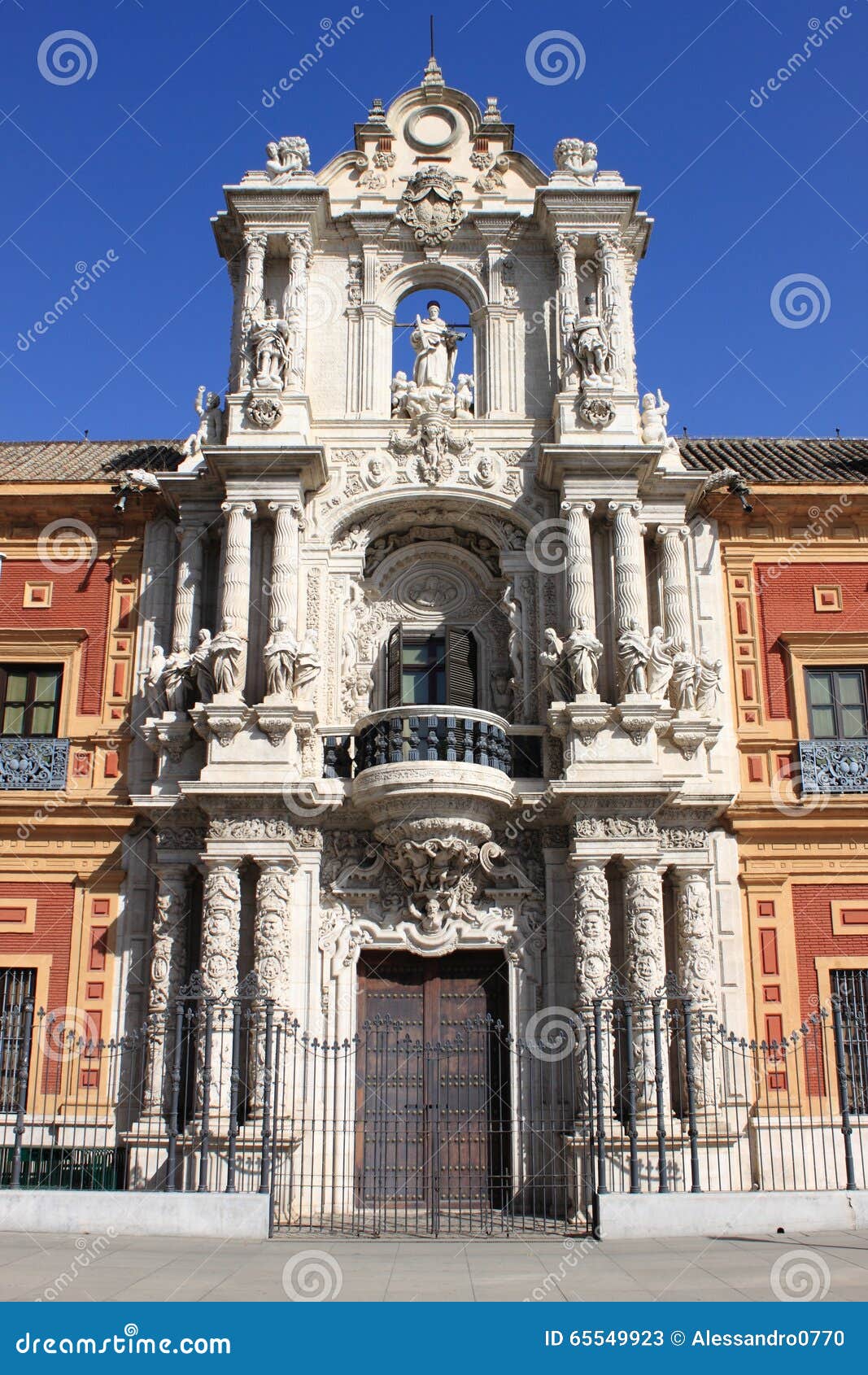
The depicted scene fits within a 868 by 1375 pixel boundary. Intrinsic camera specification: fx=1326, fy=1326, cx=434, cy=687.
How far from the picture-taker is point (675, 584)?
64.8ft

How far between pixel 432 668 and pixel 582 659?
2.85m

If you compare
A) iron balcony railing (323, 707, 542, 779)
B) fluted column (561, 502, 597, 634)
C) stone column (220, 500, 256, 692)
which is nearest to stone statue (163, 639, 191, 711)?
stone column (220, 500, 256, 692)

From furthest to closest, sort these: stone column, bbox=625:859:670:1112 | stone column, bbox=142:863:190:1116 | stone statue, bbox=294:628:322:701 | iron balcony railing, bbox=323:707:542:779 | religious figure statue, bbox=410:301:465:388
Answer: religious figure statue, bbox=410:301:465:388, stone statue, bbox=294:628:322:701, iron balcony railing, bbox=323:707:542:779, stone column, bbox=142:863:190:1116, stone column, bbox=625:859:670:1112

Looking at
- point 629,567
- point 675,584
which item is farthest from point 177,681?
point 675,584

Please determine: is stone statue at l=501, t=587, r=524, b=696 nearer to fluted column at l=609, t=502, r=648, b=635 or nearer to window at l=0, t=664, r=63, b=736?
fluted column at l=609, t=502, r=648, b=635

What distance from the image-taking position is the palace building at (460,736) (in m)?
17.0

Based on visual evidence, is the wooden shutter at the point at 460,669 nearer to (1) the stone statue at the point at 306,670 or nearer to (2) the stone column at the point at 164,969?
(1) the stone statue at the point at 306,670

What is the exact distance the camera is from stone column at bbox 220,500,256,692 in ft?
61.6

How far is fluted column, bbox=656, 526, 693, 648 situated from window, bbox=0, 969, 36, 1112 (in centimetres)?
1040

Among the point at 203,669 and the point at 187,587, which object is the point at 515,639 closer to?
the point at 203,669

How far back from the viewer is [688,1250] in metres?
12.3

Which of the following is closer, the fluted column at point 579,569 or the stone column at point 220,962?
the stone column at point 220,962

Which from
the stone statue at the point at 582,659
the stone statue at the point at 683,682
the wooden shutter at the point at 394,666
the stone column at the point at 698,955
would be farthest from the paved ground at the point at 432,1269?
the wooden shutter at the point at 394,666

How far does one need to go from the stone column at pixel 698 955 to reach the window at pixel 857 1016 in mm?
1684
